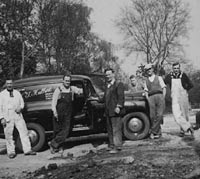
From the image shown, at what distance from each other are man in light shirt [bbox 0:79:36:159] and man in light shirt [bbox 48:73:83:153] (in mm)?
690

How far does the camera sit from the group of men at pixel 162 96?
8797 mm

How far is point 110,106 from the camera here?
7977 millimetres

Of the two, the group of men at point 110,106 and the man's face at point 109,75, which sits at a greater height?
the man's face at point 109,75

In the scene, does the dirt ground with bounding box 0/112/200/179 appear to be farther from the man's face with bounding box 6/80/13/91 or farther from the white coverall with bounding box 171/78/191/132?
the man's face with bounding box 6/80/13/91

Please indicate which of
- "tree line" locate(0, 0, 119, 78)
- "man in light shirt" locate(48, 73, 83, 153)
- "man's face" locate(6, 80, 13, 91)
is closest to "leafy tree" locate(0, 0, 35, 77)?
"tree line" locate(0, 0, 119, 78)

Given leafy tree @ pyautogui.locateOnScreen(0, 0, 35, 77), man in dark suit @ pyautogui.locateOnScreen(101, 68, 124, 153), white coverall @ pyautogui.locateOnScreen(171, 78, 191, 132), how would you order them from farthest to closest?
leafy tree @ pyautogui.locateOnScreen(0, 0, 35, 77) < white coverall @ pyautogui.locateOnScreen(171, 78, 191, 132) < man in dark suit @ pyautogui.locateOnScreen(101, 68, 124, 153)

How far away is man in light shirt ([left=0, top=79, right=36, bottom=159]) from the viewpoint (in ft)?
27.3

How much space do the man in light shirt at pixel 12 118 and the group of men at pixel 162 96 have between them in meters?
3.12

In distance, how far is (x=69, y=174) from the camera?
19.5 feet

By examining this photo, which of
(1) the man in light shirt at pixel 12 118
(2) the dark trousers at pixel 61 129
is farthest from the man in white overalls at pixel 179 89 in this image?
Result: (1) the man in light shirt at pixel 12 118

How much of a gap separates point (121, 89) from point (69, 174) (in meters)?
2.68

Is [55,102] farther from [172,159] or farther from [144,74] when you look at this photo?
[172,159]

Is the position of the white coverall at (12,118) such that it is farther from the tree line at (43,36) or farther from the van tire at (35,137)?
the tree line at (43,36)

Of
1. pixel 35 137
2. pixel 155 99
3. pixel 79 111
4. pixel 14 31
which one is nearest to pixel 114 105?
pixel 79 111
